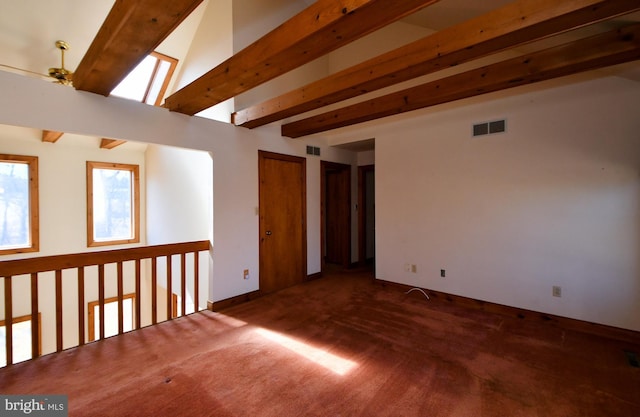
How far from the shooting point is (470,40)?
6.23 feet

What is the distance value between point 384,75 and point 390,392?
2.48m

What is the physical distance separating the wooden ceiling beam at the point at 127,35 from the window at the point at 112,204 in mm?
3863

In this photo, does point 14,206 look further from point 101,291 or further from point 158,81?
point 101,291

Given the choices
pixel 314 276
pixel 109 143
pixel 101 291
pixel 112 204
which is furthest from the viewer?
pixel 112 204

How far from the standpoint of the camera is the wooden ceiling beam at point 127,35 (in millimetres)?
1473

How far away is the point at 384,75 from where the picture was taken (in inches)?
92.3

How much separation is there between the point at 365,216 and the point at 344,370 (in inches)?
151

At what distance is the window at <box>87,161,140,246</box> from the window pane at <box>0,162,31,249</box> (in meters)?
0.82

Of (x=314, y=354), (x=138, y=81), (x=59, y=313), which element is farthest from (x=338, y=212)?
(x=59, y=313)

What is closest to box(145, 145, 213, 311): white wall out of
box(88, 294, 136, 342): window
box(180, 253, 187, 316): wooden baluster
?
box(180, 253, 187, 316): wooden baluster

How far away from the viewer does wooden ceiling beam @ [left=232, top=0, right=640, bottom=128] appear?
1.61 m

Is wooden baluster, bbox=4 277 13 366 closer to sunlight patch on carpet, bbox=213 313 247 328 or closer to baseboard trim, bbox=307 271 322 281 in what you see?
sunlight patch on carpet, bbox=213 313 247 328

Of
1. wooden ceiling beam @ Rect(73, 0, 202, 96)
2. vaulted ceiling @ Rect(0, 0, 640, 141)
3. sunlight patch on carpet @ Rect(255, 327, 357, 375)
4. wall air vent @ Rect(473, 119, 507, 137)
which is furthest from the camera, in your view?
wall air vent @ Rect(473, 119, 507, 137)

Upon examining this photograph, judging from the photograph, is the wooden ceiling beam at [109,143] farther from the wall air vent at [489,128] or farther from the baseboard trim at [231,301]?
the wall air vent at [489,128]
